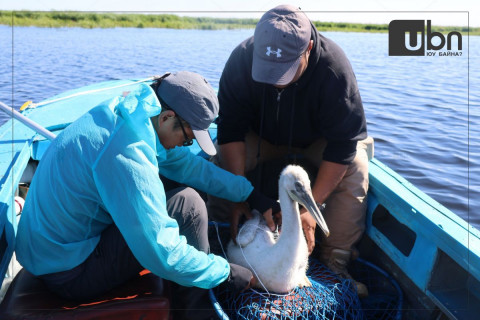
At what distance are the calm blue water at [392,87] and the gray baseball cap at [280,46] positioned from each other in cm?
150

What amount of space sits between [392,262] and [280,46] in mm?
1660

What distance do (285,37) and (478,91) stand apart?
8.22 m

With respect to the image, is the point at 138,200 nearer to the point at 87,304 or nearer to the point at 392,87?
the point at 87,304

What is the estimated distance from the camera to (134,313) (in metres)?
2.27

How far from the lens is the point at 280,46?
2740mm

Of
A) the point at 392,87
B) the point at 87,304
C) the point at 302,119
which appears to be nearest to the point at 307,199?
the point at 302,119

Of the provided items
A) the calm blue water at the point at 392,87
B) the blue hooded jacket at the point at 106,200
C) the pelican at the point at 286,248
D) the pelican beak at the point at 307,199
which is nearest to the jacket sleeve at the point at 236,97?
the pelican at the point at 286,248

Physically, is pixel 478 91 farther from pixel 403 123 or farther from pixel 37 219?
pixel 37 219

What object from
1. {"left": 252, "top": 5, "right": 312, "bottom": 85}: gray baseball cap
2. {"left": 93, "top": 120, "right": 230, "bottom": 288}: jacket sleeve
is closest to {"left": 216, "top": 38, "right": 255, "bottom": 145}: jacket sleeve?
{"left": 252, "top": 5, "right": 312, "bottom": 85}: gray baseball cap

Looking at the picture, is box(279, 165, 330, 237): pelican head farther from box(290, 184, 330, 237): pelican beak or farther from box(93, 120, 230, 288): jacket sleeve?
box(93, 120, 230, 288): jacket sleeve

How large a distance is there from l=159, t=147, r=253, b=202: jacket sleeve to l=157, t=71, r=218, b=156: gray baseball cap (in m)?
0.74

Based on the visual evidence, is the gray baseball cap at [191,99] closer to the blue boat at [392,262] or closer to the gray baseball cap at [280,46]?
the gray baseball cap at [280,46]

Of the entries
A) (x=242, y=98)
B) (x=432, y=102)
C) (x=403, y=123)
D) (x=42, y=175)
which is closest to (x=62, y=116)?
(x=242, y=98)

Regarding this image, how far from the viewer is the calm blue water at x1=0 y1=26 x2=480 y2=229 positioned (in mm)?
6461
